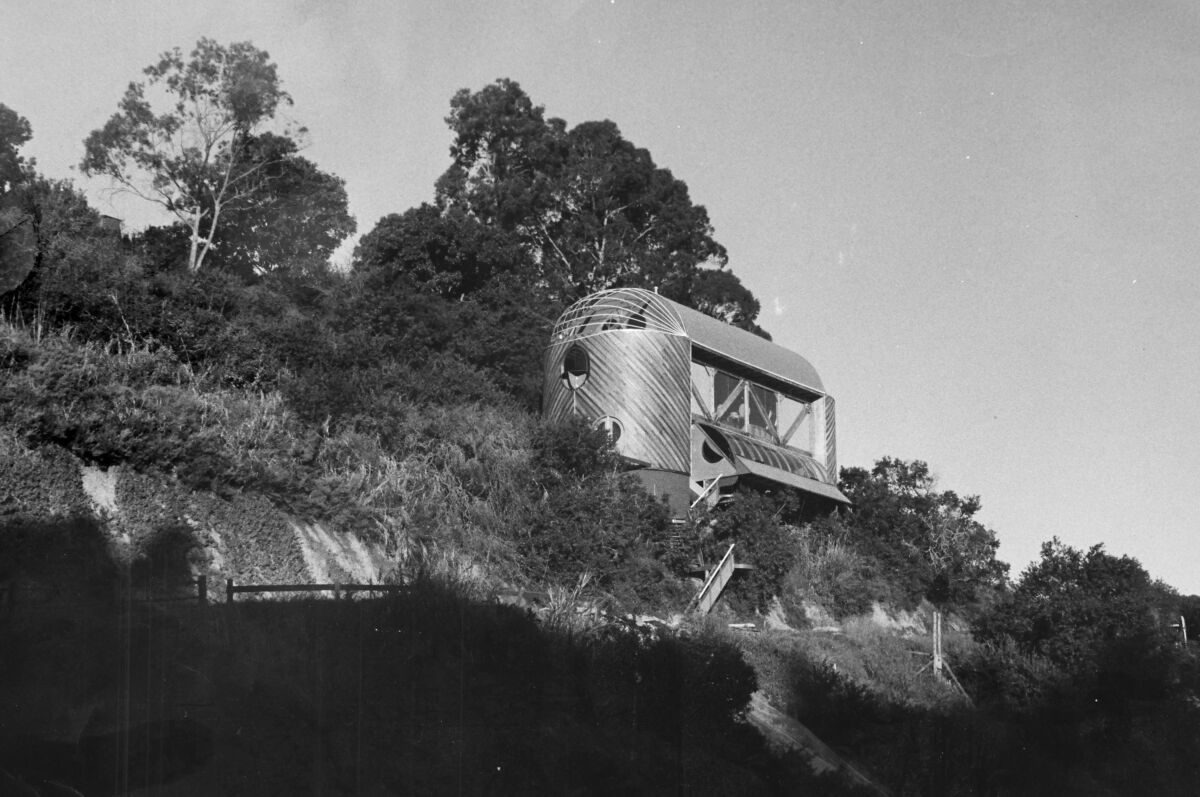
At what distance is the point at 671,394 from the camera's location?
2920cm

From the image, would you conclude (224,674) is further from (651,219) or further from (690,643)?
(651,219)

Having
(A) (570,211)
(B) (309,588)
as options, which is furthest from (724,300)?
(B) (309,588)

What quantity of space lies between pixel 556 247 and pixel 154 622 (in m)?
31.3

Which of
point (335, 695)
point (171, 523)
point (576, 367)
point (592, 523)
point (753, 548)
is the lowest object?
point (335, 695)

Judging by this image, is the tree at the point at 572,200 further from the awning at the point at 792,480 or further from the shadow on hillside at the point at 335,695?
the shadow on hillside at the point at 335,695

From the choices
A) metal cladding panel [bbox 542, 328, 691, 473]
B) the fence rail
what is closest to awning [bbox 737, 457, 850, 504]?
metal cladding panel [bbox 542, 328, 691, 473]

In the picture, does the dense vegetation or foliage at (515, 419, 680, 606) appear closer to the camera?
the dense vegetation

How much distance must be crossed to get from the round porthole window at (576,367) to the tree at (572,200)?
10.5m

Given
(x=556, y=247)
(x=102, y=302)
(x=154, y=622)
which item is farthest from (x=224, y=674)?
(x=556, y=247)

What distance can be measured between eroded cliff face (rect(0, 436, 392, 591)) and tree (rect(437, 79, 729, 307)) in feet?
79.7

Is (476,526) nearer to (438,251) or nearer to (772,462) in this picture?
(772,462)

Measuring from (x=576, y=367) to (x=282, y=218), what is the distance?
13.0m

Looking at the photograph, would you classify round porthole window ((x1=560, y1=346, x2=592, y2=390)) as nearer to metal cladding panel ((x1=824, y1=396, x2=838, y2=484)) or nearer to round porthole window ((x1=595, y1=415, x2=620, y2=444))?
round porthole window ((x1=595, y1=415, x2=620, y2=444))

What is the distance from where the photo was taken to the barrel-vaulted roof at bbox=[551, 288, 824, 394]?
29.8 metres
